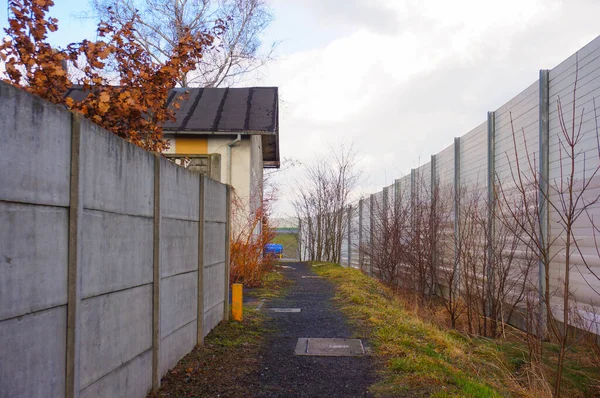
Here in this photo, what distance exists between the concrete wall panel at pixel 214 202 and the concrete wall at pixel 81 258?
125cm

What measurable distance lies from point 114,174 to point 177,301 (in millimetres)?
2002

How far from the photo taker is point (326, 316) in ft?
28.4

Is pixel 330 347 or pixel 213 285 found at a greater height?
pixel 213 285

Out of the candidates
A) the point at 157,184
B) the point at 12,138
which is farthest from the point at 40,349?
the point at 157,184

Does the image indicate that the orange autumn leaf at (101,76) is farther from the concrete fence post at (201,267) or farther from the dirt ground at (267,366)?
the dirt ground at (267,366)

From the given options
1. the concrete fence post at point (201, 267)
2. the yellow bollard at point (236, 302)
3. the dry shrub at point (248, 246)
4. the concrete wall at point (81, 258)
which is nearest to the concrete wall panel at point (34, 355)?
the concrete wall at point (81, 258)

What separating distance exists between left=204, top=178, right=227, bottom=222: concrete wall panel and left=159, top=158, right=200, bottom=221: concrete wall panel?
16.2 inches

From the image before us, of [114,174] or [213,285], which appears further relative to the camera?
[213,285]

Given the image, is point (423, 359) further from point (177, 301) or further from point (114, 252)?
point (114, 252)

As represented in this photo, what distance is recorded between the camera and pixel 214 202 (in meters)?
6.96

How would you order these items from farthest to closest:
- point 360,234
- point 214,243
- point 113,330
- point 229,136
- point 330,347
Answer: point 360,234 → point 229,136 → point 214,243 → point 330,347 → point 113,330

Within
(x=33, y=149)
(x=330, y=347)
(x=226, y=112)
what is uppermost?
(x=226, y=112)

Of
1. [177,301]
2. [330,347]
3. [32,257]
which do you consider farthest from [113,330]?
[330,347]

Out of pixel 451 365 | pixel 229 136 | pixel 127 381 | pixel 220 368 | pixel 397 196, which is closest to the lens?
pixel 127 381
